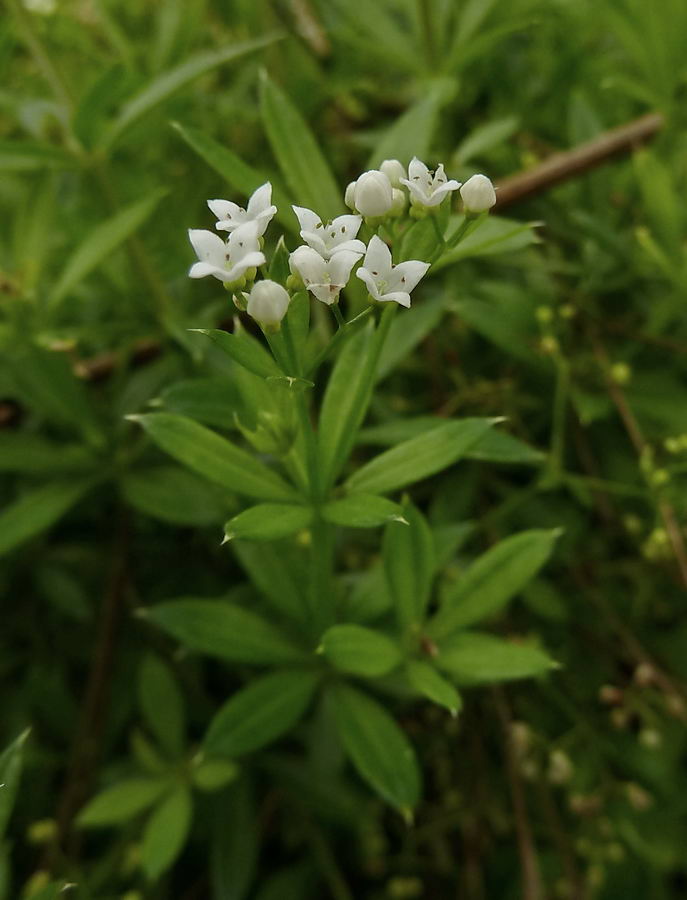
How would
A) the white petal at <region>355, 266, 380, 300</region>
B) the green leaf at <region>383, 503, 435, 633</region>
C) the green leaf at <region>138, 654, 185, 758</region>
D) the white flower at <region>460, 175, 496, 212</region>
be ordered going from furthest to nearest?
the green leaf at <region>138, 654, 185, 758</region>, the green leaf at <region>383, 503, 435, 633</region>, the white flower at <region>460, 175, 496, 212</region>, the white petal at <region>355, 266, 380, 300</region>

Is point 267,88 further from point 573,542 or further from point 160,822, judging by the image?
point 160,822

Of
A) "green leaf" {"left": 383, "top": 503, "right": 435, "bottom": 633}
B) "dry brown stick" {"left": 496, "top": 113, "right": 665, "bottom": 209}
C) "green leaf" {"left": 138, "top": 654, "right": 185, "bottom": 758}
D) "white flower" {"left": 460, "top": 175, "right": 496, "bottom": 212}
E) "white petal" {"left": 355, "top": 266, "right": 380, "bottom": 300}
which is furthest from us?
"dry brown stick" {"left": 496, "top": 113, "right": 665, "bottom": 209}

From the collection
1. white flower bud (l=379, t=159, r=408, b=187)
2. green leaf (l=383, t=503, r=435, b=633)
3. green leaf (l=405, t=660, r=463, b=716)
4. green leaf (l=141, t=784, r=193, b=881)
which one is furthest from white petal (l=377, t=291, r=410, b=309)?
green leaf (l=141, t=784, r=193, b=881)

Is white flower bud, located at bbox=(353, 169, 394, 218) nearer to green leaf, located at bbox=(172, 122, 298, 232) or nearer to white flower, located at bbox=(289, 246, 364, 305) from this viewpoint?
white flower, located at bbox=(289, 246, 364, 305)

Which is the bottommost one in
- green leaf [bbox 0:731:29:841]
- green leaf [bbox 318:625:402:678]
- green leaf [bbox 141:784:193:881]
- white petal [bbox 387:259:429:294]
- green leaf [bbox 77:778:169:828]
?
green leaf [bbox 141:784:193:881]

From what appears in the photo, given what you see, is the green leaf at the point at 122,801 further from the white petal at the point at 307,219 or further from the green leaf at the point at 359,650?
the white petal at the point at 307,219

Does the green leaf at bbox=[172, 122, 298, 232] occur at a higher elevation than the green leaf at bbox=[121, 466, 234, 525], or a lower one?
higher

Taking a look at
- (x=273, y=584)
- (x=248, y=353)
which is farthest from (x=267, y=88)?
(x=273, y=584)
